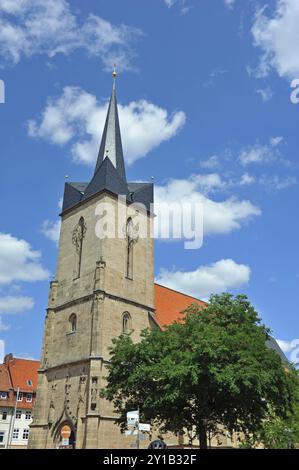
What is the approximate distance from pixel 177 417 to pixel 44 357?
15059mm

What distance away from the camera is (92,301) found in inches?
1259

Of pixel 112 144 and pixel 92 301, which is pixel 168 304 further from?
pixel 112 144

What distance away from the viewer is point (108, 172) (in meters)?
37.2

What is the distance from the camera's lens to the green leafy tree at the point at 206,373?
19656mm

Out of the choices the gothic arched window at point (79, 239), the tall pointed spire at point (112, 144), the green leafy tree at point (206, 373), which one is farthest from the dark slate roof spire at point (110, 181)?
the green leafy tree at point (206, 373)

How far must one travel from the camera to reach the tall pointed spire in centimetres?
3962

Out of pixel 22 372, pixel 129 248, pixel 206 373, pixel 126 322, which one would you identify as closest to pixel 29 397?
pixel 22 372

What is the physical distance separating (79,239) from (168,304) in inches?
348

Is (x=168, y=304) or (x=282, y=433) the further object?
(x=168, y=304)

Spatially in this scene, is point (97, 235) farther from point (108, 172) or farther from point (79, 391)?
point (79, 391)

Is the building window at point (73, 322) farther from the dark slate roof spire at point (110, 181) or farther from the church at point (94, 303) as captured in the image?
the dark slate roof spire at point (110, 181)

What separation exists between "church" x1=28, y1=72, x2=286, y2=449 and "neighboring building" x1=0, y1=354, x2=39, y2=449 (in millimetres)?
21997

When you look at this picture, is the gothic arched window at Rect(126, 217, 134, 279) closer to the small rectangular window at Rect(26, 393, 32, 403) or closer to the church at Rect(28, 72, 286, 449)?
the church at Rect(28, 72, 286, 449)
